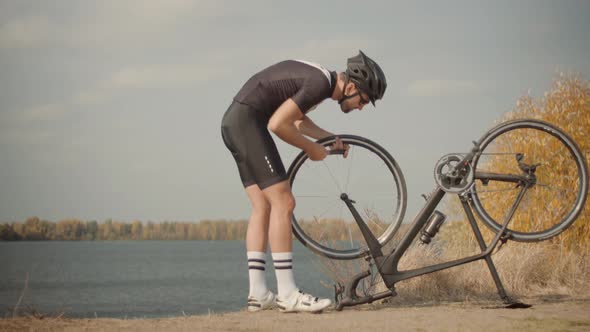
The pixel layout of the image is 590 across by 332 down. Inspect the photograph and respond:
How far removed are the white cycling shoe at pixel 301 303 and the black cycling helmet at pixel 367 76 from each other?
164 cm

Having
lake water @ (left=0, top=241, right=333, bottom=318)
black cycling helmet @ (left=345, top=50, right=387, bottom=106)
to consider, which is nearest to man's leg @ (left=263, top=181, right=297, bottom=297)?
black cycling helmet @ (left=345, top=50, right=387, bottom=106)

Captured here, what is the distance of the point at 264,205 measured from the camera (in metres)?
5.30

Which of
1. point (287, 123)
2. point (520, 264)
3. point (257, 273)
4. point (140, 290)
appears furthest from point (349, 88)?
point (140, 290)

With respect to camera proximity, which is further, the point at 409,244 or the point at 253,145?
the point at 409,244

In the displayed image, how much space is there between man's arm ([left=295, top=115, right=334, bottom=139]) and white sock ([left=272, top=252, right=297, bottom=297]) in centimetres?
102

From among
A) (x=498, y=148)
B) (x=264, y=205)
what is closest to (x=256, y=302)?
(x=264, y=205)

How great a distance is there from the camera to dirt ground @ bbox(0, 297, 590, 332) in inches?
183

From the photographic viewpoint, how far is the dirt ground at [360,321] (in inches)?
183

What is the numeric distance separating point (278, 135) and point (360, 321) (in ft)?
4.92

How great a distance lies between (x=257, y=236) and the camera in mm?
5316

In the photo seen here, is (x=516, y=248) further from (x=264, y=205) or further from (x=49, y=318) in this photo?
(x=49, y=318)

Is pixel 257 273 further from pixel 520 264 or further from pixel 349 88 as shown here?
pixel 520 264

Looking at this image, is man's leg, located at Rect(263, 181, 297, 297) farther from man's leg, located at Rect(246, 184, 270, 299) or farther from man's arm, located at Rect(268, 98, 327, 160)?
man's arm, located at Rect(268, 98, 327, 160)

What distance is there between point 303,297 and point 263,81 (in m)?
1.70
